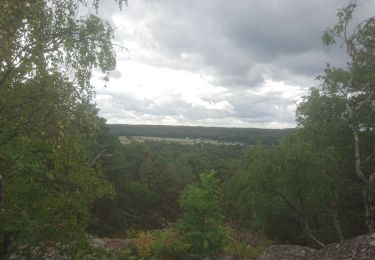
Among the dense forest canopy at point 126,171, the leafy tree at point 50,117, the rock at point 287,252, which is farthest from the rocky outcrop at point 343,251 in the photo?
the leafy tree at point 50,117

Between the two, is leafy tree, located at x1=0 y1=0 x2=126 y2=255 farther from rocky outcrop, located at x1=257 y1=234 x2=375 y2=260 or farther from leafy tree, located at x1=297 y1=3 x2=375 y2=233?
leafy tree, located at x1=297 y1=3 x2=375 y2=233

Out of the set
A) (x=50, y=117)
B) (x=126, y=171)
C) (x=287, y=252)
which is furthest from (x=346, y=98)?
(x=126, y=171)

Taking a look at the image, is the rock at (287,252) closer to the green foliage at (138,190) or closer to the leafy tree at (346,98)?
the leafy tree at (346,98)

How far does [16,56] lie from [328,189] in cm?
1584

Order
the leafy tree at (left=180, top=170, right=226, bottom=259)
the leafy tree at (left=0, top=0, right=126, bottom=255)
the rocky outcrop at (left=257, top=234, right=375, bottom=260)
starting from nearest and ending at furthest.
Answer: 1. the leafy tree at (left=0, top=0, right=126, bottom=255)
2. the rocky outcrop at (left=257, top=234, right=375, bottom=260)
3. the leafy tree at (left=180, top=170, right=226, bottom=259)

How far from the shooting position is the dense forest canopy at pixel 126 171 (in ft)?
24.1

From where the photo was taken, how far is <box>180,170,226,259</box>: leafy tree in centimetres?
1928

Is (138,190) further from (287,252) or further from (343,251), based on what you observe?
(343,251)

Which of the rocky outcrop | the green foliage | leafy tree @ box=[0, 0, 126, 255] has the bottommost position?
the green foliage

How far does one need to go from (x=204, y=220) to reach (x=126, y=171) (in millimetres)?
27241

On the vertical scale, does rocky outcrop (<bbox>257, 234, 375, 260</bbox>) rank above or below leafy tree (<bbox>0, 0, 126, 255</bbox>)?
below

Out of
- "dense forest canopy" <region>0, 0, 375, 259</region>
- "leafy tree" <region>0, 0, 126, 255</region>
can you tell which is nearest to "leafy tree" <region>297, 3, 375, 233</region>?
"dense forest canopy" <region>0, 0, 375, 259</region>

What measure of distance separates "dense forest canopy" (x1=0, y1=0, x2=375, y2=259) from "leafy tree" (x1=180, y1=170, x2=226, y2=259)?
5 cm

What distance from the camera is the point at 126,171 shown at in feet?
151
